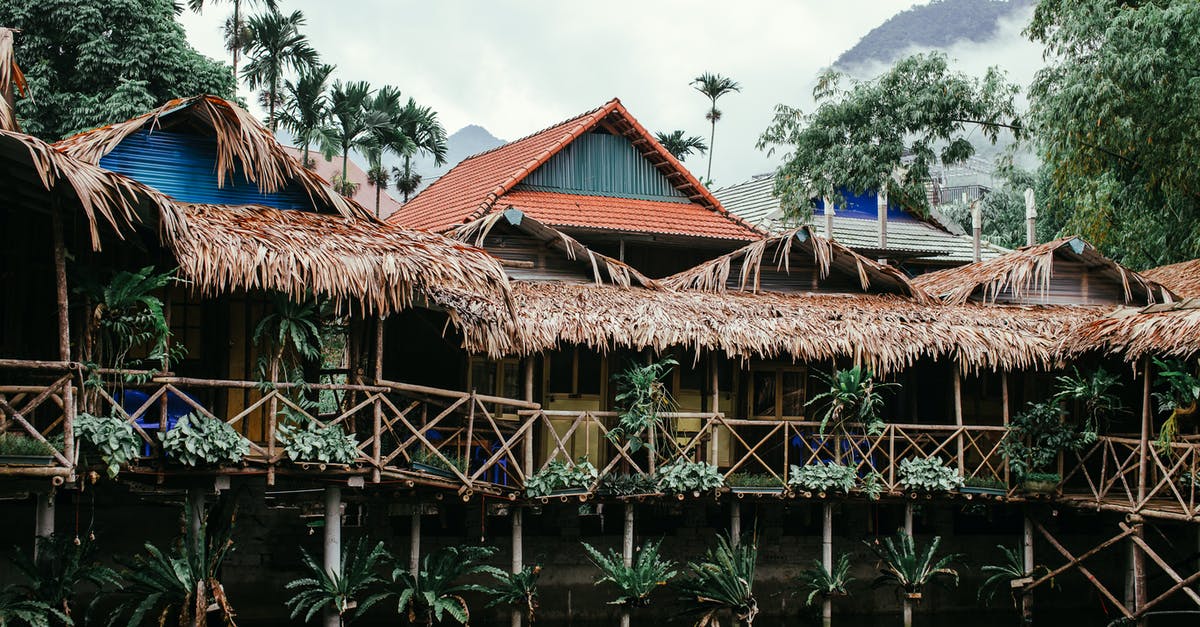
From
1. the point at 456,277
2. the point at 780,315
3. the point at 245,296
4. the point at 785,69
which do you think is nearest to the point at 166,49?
the point at 245,296

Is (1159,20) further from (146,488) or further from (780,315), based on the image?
(146,488)

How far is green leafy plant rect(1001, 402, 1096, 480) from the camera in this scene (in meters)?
15.5

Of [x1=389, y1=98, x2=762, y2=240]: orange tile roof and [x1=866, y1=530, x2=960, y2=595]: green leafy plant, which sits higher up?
[x1=389, y1=98, x2=762, y2=240]: orange tile roof

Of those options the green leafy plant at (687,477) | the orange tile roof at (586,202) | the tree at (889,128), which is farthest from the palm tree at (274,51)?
the green leafy plant at (687,477)

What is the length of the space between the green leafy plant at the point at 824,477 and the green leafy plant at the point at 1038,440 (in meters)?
2.46

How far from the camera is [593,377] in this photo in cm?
1608

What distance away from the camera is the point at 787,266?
16922 mm

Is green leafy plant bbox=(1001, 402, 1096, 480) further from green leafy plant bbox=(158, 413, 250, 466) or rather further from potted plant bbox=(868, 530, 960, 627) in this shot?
green leafy plant bbox=(158, 413, 250, 466)

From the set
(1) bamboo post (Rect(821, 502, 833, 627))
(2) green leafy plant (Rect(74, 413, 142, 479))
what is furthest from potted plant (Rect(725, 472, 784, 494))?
(2) green leafy plant (Rect(74, 413, 142, 479))

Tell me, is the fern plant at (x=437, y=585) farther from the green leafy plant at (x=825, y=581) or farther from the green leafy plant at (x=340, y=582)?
the green leafy plant at (x=825, y=581)

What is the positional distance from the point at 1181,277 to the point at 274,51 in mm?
18128

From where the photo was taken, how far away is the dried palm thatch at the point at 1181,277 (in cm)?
1864

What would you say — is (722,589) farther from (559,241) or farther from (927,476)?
(559,241)

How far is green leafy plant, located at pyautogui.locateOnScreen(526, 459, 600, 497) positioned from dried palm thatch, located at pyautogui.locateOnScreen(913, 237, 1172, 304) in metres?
6.44
